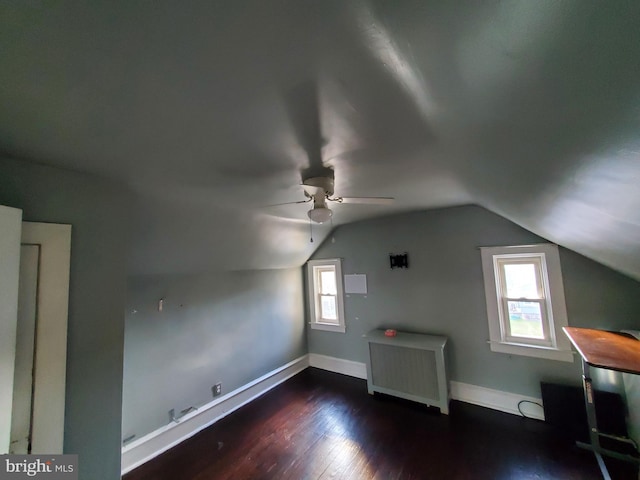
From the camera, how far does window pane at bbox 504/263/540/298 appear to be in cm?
280

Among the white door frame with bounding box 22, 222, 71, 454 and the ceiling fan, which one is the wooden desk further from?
the white door frame with bounding box 22, 222, 71, 454

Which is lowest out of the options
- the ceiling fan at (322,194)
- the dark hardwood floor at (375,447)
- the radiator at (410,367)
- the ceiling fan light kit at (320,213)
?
the dark hardwood floor at (375,447)

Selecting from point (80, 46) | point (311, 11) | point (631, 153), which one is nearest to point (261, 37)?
point (311, 11)

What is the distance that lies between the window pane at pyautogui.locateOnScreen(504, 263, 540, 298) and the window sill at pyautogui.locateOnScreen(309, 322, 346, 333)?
228 cm

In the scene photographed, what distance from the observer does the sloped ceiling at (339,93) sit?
0.53 meters

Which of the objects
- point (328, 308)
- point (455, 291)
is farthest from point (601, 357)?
point (328, 308)

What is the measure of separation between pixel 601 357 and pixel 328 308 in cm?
318

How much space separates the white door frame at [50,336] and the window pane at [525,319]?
12.5 ft

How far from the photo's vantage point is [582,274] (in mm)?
2504

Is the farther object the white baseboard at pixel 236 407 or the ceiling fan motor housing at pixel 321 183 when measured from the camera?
the white baseboard at pixel 236 407

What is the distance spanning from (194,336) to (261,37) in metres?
3.06

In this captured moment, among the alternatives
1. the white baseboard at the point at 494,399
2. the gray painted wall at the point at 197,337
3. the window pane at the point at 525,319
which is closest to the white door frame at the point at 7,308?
the gray painted wall at the point at 197,337

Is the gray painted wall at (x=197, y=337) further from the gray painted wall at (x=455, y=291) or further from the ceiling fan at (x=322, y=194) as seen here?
the ceiling fan at (x=322, y=194)

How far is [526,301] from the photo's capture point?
9.18 feet
